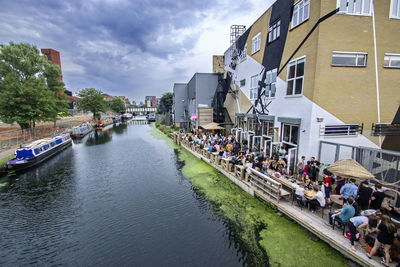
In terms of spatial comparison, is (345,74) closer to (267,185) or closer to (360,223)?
(267,185)

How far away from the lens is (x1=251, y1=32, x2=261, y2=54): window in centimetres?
1595

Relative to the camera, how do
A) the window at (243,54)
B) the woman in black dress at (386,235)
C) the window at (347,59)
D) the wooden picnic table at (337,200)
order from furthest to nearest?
1. the window at (243,54)
2. the window at (347,59)
3. the wooden picnic table at (337,200)
4. the woman in black dress at (386,235)

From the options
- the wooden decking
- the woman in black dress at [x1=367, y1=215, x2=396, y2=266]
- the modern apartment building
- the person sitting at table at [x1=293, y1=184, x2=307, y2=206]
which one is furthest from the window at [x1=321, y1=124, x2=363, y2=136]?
the woman in black dress at [x1=367, y1=215, x2=396, y2=266]

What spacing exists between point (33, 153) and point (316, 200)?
2348 cm

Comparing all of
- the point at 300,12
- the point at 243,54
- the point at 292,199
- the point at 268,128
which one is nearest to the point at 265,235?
the point at 292,199

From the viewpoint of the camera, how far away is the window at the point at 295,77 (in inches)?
421

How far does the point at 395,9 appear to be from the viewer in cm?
937

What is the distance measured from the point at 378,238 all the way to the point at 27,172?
23.5m

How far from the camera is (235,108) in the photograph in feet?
70.8

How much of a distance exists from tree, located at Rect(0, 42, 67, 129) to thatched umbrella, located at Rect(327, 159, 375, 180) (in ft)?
105

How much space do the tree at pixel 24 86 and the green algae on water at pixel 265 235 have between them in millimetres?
26487

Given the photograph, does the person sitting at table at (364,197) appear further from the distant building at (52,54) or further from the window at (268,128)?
the distant building at (52,54)

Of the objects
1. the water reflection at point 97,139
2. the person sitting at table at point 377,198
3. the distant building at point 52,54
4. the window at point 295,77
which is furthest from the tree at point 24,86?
the distant building at point 52,54

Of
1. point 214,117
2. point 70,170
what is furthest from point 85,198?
point 214,117
